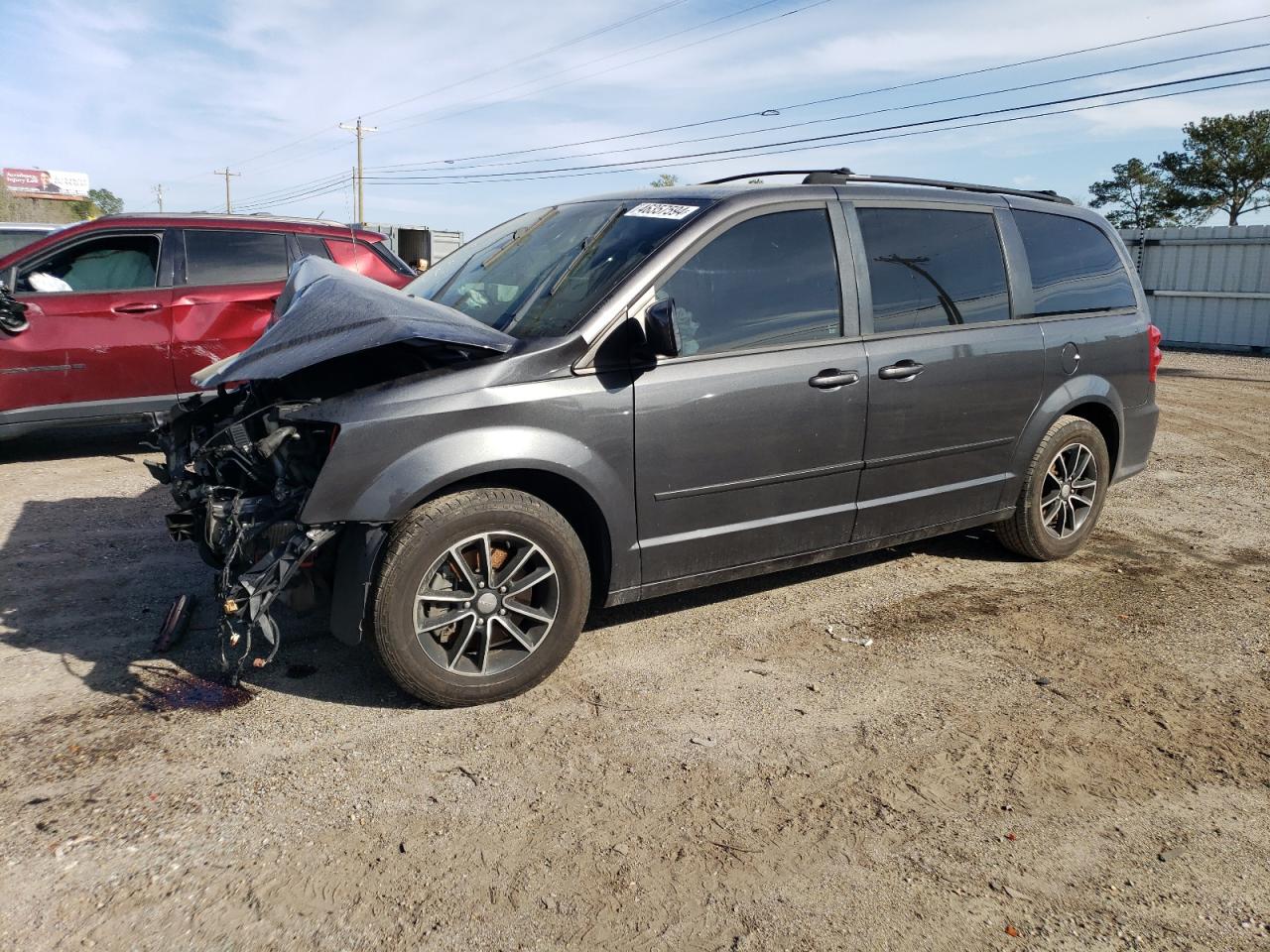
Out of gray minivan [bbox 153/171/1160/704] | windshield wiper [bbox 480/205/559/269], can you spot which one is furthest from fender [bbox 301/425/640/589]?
windshield wiper [bbox 480/205/559/269]

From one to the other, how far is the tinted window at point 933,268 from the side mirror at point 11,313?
5927mm

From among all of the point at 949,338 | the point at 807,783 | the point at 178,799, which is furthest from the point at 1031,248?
the point at 178,799

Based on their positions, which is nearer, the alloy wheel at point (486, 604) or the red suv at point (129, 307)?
the alloy wheel at point (486, 604)

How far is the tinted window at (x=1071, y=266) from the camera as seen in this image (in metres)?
4.86

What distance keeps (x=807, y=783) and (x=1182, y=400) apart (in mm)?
10932

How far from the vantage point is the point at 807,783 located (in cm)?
302

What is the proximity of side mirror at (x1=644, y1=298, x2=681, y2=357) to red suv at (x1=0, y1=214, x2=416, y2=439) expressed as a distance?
4898 mm

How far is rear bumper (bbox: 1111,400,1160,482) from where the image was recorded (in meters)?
5.32

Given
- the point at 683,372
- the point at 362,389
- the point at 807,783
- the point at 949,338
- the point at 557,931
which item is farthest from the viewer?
the point at 949,338

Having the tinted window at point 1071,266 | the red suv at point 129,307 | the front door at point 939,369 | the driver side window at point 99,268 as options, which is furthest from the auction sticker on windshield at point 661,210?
the driver side window at point 99,268

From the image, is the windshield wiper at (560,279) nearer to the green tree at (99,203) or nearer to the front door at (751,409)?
the front door at (751,409)

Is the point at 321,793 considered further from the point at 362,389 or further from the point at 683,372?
the point at 683,372

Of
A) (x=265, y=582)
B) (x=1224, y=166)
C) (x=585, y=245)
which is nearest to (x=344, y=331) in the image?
(x=265, y=582)

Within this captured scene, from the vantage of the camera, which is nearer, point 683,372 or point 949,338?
point 683,372
